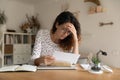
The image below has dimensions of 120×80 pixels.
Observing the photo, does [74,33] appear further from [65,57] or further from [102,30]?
[102,30]

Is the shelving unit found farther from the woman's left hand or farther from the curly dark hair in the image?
the woman's left hand

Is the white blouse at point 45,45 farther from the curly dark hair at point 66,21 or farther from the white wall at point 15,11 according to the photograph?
the white wall at point 15,11

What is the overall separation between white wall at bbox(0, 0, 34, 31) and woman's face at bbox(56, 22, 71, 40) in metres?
2.90

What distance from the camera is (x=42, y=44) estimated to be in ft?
6.38

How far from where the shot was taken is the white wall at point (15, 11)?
14.6 feet

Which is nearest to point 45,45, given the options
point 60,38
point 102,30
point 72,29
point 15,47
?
point 60,38

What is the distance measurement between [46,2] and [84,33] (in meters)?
1.58

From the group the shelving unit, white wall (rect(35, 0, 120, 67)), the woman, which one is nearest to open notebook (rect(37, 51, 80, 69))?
the woman

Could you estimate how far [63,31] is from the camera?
6.11ft

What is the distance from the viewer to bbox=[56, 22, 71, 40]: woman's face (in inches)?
73.3

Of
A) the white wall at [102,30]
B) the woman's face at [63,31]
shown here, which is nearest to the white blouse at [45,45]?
the woman's face at [63,31]

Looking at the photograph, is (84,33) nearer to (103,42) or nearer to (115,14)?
(103,42)

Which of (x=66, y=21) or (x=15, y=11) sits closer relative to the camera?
(x=66, y=21)

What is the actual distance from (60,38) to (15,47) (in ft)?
8.43
